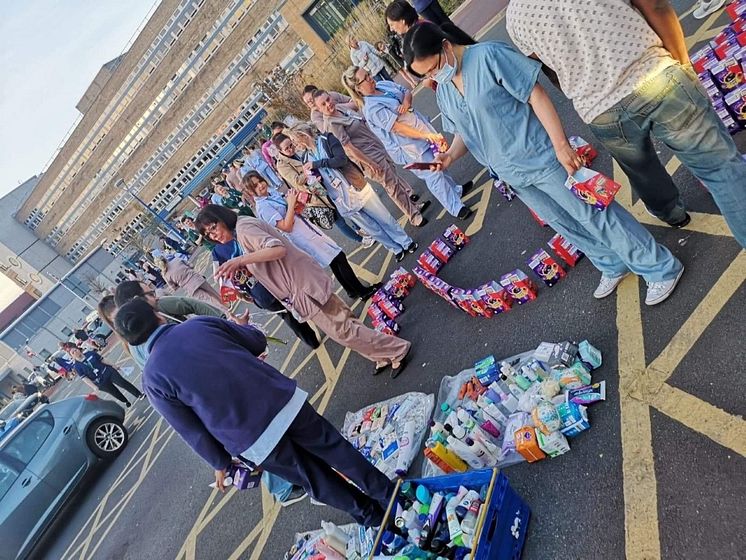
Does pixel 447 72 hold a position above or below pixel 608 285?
above

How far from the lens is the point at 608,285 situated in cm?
340

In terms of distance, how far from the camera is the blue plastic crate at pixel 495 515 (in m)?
2.31

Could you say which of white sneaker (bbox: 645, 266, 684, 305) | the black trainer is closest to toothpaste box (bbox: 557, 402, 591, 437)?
white sneaker (bbox: 645, 266, 684, 305)

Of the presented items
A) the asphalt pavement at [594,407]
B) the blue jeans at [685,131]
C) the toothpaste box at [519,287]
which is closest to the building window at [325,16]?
the asphalt pavement at [594,407]

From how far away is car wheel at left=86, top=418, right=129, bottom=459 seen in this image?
26.5 feet

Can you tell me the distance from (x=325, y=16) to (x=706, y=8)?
3034cm

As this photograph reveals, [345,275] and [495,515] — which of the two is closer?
[495,515]

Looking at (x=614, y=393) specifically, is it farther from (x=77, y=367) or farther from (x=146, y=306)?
(x=77, y=367)

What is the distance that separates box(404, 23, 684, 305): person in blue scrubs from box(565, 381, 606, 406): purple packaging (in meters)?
0.73

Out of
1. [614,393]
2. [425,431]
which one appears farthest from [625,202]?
[425,431]

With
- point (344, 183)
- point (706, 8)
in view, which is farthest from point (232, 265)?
point (706, 8)

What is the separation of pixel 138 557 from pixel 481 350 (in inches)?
192

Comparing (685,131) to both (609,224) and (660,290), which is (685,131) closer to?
(609,224)

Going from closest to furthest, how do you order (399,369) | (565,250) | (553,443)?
(553,443)
(565,250)
(399,369)
